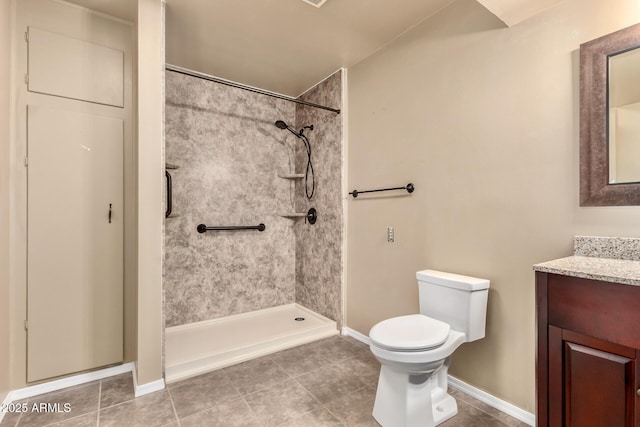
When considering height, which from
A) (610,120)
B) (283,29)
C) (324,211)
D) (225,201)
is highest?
(283,29)

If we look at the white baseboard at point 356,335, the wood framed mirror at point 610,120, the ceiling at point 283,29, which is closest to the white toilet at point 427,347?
the wood framed mirror at point 610,120

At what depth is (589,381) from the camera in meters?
1.05

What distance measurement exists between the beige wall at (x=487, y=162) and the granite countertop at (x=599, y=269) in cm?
16

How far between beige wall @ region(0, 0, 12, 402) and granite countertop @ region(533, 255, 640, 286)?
8.72 feet

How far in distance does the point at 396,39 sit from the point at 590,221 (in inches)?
70.2

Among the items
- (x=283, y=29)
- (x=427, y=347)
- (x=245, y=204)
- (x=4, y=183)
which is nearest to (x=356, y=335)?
(x=427, y=347)

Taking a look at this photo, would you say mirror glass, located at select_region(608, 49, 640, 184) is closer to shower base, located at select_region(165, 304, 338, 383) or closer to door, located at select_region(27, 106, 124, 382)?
shower base, located at select_region(165, 304, 338, 383)

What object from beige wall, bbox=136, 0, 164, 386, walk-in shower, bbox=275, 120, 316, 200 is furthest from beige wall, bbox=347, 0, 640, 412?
beige wall, bbox=136, 0, 164, 386

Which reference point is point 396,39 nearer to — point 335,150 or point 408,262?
point 335,150

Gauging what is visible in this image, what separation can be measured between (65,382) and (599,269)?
116 inches

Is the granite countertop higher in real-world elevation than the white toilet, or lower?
higher

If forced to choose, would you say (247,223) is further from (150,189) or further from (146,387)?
(146,387)

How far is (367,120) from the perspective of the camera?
2.63 metres

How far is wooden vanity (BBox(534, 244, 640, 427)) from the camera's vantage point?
97cm
